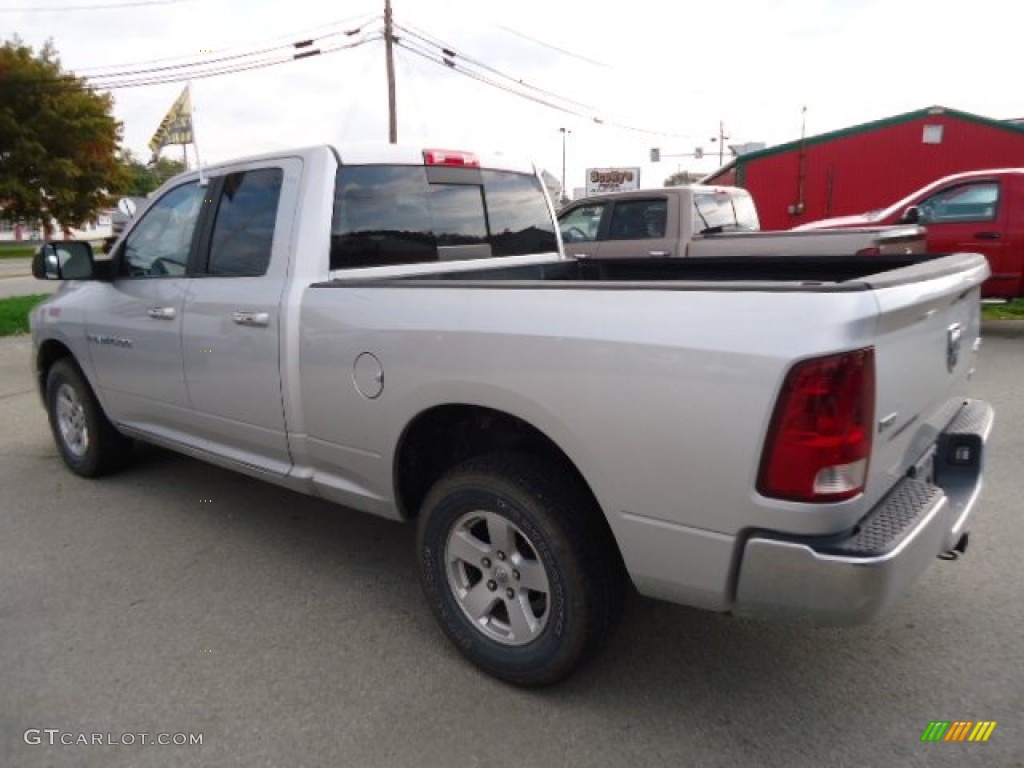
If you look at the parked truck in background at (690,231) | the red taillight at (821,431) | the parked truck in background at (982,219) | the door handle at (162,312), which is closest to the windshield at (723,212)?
the parked truck in background at (690,231)

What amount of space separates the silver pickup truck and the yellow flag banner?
1247 mm

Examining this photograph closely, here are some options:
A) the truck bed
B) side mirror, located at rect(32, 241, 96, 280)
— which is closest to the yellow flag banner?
side mirror, located at rect(32, 241, 96, 280)

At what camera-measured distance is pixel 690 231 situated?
29.0ft

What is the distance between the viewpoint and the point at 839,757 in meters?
2.23

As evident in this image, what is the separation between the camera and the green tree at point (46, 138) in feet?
127

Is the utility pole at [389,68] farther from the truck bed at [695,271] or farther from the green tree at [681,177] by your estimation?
the green tree at [681,177]

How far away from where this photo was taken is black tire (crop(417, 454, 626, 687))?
7.77ft

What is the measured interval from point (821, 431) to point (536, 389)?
0.82m

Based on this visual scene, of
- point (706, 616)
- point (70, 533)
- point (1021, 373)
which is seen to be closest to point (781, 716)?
point (706, 616)

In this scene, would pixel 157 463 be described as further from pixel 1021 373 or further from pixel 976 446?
pixel 1021 373

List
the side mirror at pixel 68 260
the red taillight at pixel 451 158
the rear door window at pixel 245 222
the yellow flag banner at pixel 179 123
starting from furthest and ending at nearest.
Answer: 1. the yellow flag banner at pixel 179 123
2. the side mirror at pixel 68 260
3. the red taillight at pixel 451 158
4. the rear door window at pixel 245 222

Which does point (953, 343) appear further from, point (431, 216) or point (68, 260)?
point (68, 260)

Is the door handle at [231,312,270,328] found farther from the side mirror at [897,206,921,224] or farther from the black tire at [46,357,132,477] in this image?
the side mirror at [897,206,921,224]

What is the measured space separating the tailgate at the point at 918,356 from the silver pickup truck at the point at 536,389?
0.01 meters
